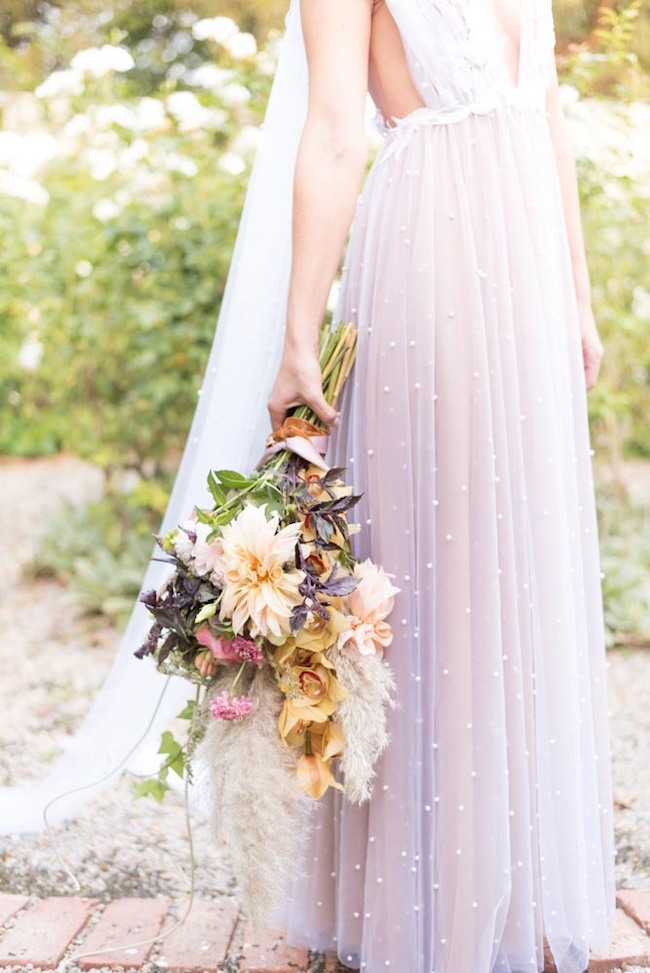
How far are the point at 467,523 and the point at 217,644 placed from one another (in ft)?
1.60

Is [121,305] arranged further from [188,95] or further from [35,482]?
[35,482]

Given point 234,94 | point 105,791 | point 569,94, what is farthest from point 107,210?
point 105,791

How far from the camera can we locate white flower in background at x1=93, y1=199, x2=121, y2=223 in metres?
4.52

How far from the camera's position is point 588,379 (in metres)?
2.30

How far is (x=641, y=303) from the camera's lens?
5.21 metres

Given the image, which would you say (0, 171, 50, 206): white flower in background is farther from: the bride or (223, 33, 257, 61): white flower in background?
the bride

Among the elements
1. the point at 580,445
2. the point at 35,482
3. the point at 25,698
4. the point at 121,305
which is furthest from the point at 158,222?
the point at 35,482

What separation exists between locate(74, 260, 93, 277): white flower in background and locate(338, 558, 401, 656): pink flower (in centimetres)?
337

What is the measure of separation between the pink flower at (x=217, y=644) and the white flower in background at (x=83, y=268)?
3406mm

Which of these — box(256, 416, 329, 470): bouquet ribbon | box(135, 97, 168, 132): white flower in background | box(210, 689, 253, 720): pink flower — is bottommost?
box(210, 689, 253, 720): pink flower

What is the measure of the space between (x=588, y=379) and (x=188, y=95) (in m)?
2.43

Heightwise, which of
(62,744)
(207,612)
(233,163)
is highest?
(233,163)

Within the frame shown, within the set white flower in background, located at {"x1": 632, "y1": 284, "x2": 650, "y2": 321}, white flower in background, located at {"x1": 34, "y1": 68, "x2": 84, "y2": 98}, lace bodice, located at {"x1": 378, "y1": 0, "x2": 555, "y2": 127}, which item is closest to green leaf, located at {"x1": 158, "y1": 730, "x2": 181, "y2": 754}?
lace bodice, located at {"x1": 378, "y1": 0, "x2": 555, "y2": 127}

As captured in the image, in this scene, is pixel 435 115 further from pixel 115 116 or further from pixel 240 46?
pixel 115 116
